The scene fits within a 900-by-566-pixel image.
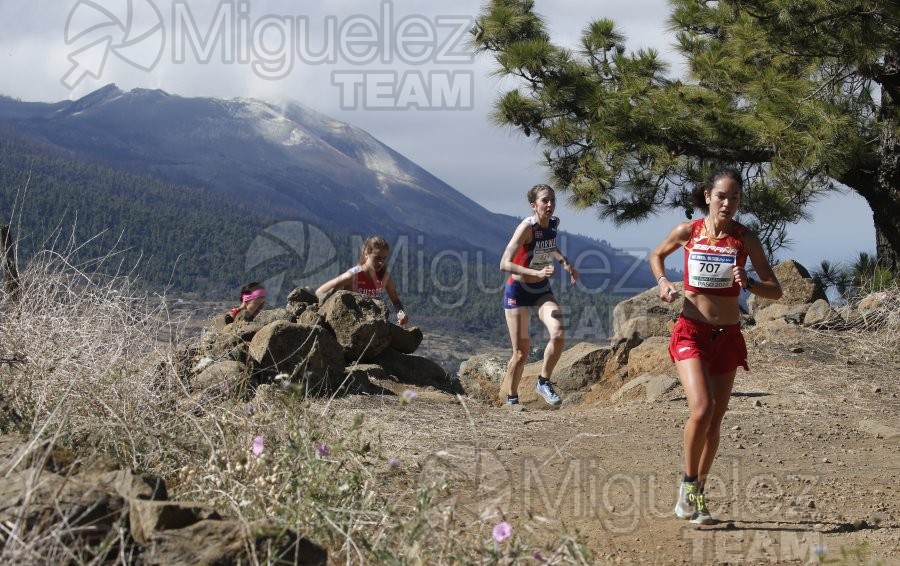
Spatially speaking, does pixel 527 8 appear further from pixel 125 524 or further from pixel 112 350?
pixel 125 524

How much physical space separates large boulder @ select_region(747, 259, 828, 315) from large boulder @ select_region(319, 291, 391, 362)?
4.36 m

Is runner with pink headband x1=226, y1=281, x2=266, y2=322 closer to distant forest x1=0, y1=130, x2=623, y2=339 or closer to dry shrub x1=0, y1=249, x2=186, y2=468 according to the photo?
dry shrub x1=0, y1=249, x2=186, y2=468

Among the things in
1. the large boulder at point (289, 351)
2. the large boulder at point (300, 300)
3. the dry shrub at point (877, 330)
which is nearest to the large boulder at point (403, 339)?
the large boulder at point (300, 300)

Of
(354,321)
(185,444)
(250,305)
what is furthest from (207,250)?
(185,444)

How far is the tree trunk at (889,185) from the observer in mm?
11961

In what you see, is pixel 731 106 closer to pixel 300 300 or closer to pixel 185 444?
pixel 300 300

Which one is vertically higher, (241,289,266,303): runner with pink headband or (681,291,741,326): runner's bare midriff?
Result: (681,291,741,326): runner's bare midriff

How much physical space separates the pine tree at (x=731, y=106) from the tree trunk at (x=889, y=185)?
0.01 m

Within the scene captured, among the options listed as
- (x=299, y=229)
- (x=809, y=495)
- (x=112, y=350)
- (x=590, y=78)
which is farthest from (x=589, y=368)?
(x=299, y=229)

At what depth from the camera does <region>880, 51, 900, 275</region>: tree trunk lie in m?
12.0

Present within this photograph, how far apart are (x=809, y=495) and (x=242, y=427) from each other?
2.95m

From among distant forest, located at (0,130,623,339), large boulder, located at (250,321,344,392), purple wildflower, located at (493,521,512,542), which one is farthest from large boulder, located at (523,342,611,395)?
distant forest, located at (0,130,623,339)

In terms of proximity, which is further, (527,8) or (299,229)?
(299,229)

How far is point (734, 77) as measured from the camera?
42.8 ft
